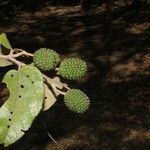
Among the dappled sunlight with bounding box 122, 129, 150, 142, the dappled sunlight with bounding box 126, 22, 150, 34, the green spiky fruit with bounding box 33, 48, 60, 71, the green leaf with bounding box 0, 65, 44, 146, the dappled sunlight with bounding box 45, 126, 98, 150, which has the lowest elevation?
the dappled sunlight with bounding box 126, 22, 150, 34

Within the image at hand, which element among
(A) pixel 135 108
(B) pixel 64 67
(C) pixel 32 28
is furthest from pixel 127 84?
(B) pixel 64 67

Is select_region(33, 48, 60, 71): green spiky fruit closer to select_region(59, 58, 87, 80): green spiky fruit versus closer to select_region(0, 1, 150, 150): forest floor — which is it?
select_region(59, 58, 87, 80): green spiky fruit

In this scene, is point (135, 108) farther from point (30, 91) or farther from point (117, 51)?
point (30, 91)

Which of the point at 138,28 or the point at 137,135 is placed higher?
the point at 137,135

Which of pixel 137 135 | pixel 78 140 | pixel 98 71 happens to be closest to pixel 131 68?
pixel 98 71

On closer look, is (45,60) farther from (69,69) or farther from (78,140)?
(78,140)

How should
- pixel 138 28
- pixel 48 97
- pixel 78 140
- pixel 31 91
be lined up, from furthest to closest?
1. pixel 138 28
2. pixel 78 140
3. pixel 48 97
4. pixel 31 91

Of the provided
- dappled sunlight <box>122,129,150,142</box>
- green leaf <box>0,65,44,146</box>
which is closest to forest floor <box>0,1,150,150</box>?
dappled sunlight <box>122,129,150,142</box>
